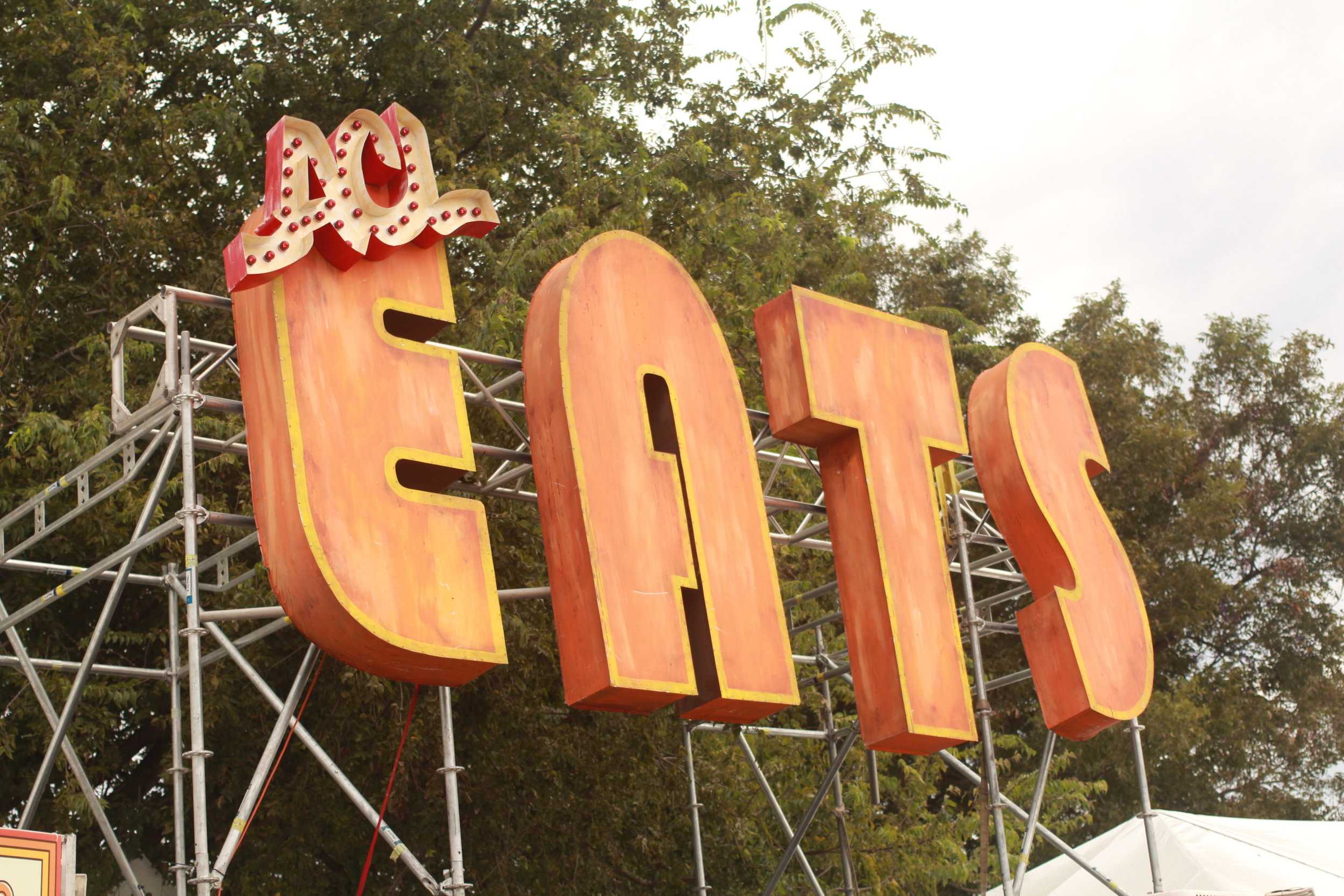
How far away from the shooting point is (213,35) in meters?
18.3

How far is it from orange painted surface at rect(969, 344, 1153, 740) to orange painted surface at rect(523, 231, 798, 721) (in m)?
2.25

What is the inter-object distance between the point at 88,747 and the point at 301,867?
207 cm

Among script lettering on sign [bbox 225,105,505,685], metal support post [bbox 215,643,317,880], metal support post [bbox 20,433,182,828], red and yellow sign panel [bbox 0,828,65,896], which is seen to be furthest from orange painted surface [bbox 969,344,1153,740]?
red and yellow sign panel [bbox 0,828,65,896]

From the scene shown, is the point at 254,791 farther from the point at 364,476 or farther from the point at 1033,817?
the point at 1033,817

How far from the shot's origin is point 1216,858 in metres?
13.3

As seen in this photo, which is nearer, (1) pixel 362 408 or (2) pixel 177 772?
(1) pixel 362 408

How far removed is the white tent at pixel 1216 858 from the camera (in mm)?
13016

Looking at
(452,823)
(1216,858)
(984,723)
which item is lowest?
(1216,858)

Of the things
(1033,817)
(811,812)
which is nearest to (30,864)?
(811,812)

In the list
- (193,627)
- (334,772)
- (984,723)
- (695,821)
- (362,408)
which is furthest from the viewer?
(695,821)

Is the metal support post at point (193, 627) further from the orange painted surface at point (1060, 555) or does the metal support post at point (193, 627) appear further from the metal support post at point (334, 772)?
the orange painted surface at point (1060, 555)

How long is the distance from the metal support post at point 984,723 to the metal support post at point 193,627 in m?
4.78

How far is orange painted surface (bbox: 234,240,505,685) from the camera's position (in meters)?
7.45

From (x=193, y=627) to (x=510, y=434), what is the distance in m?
6.61
